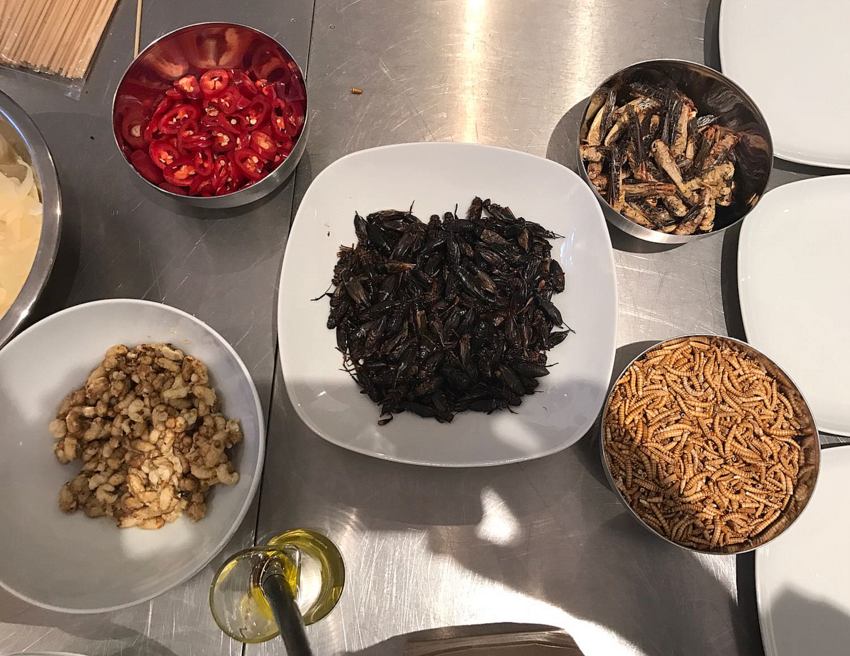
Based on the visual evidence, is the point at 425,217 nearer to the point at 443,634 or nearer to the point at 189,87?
the point at 189,87

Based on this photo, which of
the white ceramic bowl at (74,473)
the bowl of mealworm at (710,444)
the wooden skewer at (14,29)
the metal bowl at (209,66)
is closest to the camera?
the white ceramic bowl at (74,473)

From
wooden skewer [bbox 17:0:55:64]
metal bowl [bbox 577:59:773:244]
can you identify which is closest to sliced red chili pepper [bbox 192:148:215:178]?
wooden skewer [bbox 17:0:55:64]

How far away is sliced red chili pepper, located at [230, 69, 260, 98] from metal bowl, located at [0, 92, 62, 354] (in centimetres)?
43

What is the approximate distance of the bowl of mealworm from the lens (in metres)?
1.12

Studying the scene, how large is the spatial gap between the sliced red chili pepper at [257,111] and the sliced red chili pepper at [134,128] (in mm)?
239

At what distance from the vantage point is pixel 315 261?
1.24 meters

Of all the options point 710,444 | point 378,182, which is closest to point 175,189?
point 378,182

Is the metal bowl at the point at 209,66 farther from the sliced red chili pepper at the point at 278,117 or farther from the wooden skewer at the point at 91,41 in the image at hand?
the wooden skewer at the point at 91,41

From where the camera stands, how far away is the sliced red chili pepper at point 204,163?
1253 mm

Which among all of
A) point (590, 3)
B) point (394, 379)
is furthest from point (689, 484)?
point (590, 3)

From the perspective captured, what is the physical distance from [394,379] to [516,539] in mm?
455

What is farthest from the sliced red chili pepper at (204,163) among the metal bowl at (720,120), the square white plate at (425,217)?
the metal bowl at (720,120)

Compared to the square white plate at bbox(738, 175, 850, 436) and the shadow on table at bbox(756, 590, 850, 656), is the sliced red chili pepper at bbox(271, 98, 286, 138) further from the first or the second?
the shadow on table at bbox(756, 590, 850, 656)

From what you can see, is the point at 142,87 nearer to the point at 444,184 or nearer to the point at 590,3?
the point at 444,184
